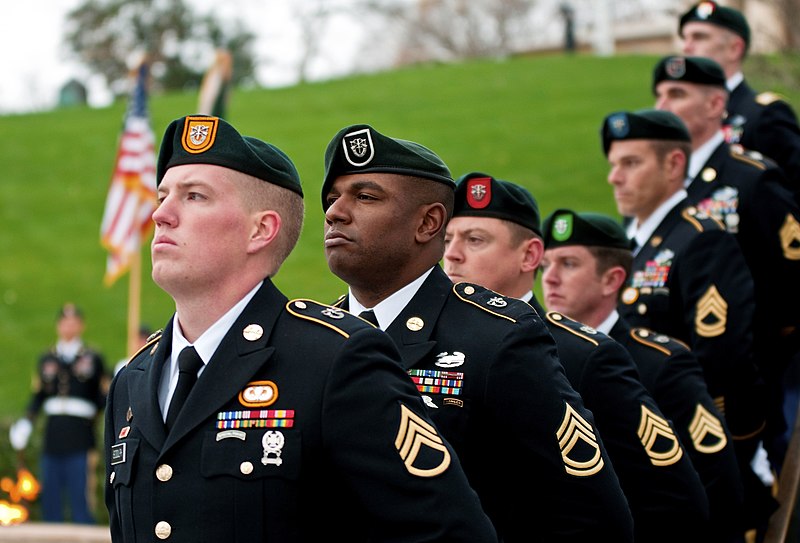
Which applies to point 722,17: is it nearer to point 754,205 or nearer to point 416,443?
point 754,205

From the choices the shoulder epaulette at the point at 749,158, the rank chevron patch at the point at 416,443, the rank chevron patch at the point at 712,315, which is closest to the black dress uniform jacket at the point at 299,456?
the rank chevron patch at the point at 416,443

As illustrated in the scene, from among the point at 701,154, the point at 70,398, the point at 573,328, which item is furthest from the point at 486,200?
the point at 70,398

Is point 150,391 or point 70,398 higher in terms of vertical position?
point 150,391

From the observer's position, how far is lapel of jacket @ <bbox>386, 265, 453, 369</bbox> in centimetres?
372

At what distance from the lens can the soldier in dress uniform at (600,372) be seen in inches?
177

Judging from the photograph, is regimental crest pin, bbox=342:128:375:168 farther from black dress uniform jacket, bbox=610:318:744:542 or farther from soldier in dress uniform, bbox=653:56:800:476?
soldier in dress uniform, bbox=653:56:800:476

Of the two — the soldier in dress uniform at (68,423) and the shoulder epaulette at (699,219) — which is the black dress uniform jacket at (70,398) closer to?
the soldier in dress uniform at (68,423)

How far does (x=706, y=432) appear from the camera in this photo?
527cm

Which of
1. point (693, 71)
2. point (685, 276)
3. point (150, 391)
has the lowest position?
point (150, 391)

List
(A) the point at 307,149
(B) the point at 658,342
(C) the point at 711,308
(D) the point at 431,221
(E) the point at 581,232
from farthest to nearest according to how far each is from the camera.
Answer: (A) the point at 307,149, (C) the point at 711,308, (E) the point at 581,232, (B) the point at 658,342, (D) the point at 431,221

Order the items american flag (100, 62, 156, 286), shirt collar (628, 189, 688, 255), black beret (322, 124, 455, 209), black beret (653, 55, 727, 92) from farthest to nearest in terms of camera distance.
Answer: american flag (100, 62, 156, 286), black beret (653, 55, 727, 92), shirt collar (628, 189, 688, 255), black beret (322, 124, 455, 209)

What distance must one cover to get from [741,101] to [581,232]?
2.43 meters

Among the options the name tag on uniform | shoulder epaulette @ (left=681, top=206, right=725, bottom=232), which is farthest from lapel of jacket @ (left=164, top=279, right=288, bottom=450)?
shoulder epaulette @ (left=681, top=206, right=725, bottom=232)

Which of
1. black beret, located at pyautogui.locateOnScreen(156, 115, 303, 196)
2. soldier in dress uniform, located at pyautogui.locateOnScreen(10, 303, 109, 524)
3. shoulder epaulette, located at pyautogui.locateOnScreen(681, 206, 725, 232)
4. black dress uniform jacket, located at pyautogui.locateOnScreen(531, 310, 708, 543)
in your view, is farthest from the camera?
soldier in dress uniform, located at pyautogui.locateOnScreen(10, 303, 109, 524)
